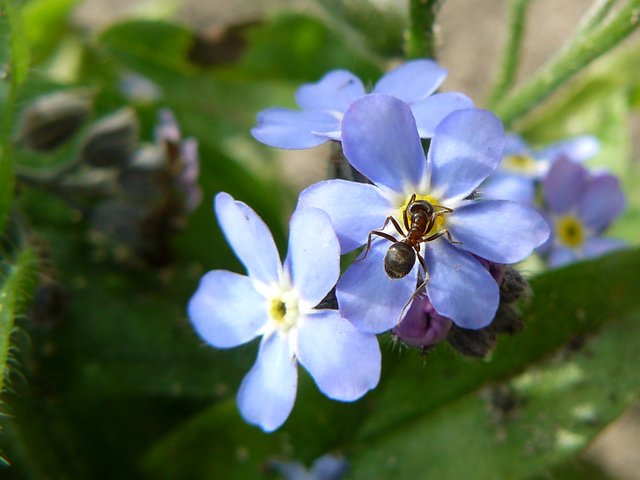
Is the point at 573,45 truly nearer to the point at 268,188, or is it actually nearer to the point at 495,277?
the point at 495,277

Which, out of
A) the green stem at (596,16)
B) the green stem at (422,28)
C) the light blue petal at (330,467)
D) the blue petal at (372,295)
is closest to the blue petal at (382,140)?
the blue petal at (372,295)

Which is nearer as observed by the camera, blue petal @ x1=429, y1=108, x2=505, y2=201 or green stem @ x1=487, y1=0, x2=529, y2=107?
blue petal @ x1=429, y1=108, x2=505, y2=201

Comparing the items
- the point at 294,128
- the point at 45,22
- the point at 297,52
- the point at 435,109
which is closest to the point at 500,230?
the point at 435,109

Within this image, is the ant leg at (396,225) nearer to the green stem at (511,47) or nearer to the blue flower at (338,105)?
the blue flower at (338,105)

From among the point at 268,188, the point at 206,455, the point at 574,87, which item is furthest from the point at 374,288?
the point at 574,87

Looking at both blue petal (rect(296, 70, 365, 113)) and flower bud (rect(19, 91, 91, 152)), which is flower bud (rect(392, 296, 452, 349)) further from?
flower bud (rect(19, 91, 91, 152))

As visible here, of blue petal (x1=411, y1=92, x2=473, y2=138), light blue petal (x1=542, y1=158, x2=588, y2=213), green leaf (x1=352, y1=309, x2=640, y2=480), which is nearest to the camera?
blue petal (x1=411, y1=92, x2=473, y2=138)

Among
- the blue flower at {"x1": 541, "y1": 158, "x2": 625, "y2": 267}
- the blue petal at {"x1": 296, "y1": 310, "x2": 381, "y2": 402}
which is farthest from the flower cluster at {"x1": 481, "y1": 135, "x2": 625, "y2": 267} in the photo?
the blue petal at {"x1": 296, "y1": 310, "x2": 381, "y2": 402}
